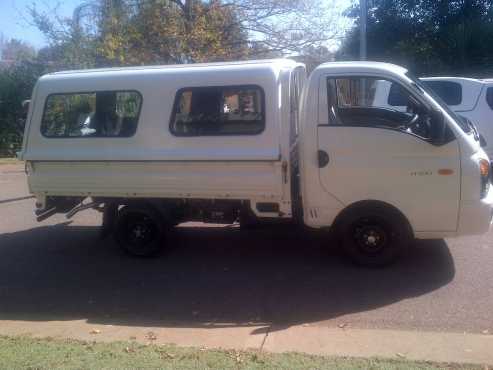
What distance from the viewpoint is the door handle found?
19.3ft

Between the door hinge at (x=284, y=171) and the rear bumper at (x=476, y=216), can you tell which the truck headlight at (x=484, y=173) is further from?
the door hinge at (x=284, y=171)

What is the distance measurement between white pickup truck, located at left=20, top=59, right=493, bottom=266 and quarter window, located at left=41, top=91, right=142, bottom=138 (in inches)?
0.6

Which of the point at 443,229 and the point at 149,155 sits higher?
the point at 149,155

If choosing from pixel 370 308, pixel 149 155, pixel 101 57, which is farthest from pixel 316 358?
pixel 101 57

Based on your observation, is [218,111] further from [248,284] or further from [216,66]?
[248,284]

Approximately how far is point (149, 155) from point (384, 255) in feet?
9.72

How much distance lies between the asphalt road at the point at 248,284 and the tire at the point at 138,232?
Result: 0.56 ft

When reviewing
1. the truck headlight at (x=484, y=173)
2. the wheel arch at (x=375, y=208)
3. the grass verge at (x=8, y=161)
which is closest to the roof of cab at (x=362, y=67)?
the truck headlight at (x=484, y=173)

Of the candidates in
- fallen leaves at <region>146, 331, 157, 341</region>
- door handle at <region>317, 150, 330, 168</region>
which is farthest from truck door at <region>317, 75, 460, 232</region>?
fallen leaves at <region>146, 331, 157, 341</region>

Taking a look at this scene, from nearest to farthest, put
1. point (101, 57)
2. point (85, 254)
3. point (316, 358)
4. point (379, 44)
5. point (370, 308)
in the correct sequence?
1. point (316, 358)
2. point (370, 308)
3. point (85, 254)
4. point (101, 57)
5. point (379, 44)

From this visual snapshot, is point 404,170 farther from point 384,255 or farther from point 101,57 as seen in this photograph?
point 101,57

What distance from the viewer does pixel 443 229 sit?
578 centimetres

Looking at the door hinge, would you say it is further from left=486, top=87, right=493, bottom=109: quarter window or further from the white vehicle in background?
left=486, top=87, right=493, bottom=109: quarter window

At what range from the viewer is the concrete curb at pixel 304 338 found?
13.8 feet
